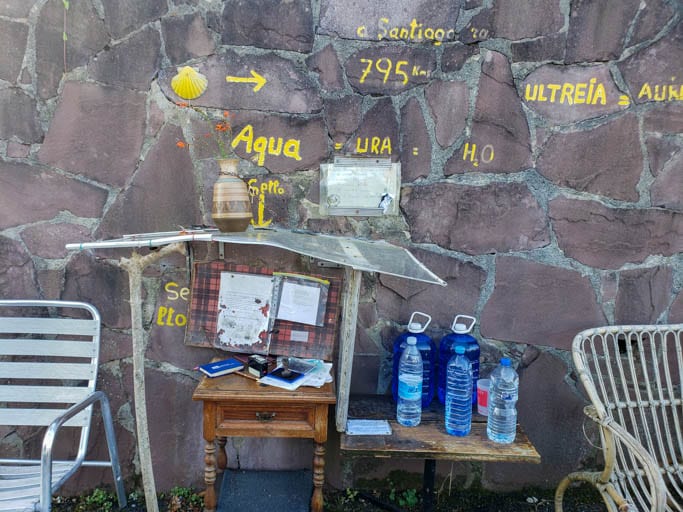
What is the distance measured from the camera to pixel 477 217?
2412 millimetres

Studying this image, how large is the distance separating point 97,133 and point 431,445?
86.8 inches

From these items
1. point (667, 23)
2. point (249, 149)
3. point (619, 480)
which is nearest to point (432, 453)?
point (619, 480)

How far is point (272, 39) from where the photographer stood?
90.0 inches

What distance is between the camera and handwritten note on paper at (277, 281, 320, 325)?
2.37 metres

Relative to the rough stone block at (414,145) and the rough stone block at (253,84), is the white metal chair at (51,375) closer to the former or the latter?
the rough stone block at (253,84)

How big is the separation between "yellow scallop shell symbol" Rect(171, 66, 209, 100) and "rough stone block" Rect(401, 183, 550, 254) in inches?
45.5

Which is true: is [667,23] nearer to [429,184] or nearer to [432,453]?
[429,184]

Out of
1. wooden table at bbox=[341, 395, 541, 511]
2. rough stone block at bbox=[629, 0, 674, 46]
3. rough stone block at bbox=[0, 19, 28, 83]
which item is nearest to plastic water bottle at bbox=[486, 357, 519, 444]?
wooden table at bbox=[341, 395, 541, 511]

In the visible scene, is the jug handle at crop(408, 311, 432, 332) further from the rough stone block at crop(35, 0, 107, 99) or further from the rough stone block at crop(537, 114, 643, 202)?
the rough stone block at crop(35, 0, 107, 99)

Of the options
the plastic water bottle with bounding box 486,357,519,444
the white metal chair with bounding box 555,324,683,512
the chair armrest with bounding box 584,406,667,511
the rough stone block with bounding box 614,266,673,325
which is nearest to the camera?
the chair armrest with bounding box 584,406,667,511

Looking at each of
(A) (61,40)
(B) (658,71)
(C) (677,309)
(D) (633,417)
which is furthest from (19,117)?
(C) (677,309)

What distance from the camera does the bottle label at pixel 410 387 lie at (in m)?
2.13

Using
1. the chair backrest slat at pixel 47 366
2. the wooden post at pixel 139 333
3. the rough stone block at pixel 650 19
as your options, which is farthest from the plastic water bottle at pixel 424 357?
the rough stone block at pixel 650 19

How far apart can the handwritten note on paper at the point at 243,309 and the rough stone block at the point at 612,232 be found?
158 cm
